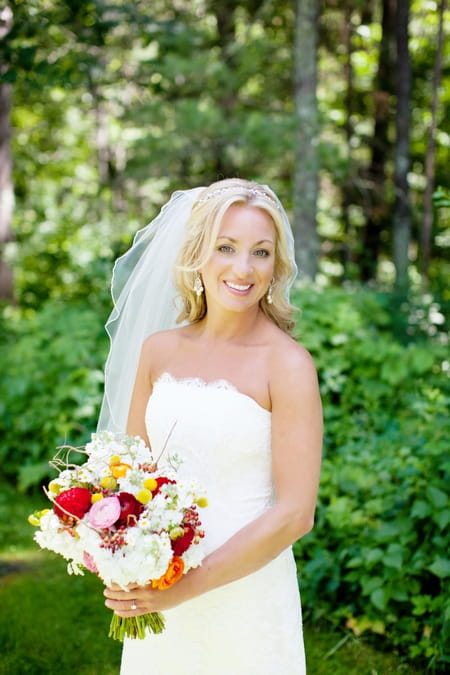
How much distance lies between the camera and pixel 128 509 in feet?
6.41

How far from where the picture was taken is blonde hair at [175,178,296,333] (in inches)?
94.7

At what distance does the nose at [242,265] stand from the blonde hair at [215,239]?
0.30 feet

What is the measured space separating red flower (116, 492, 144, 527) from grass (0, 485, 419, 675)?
2477 mm

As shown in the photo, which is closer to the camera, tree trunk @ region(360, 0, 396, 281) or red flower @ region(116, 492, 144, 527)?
red flower @ region(116, 492, 144, 527)

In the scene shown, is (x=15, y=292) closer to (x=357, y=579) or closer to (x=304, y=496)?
(x=357, y=579)

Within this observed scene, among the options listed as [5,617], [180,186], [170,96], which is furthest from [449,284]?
[5,617]

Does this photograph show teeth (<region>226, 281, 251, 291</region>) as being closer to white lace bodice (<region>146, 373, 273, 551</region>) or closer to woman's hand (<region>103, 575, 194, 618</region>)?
white lace bodice (<region>146, 373, 273, 551</region>)

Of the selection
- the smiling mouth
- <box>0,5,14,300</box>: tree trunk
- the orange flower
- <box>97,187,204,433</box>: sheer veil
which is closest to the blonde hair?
the smiling mouth

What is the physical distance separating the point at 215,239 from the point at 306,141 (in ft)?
22.6

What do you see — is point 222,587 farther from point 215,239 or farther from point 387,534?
point 387,534

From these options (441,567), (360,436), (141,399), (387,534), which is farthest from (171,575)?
(360,436)

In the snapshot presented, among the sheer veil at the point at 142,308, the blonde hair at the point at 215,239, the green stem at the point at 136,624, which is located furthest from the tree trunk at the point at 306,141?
the green stem at the point at 136,624

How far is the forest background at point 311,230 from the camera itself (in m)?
4.24

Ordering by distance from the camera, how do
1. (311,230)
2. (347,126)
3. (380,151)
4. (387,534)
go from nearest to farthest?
(387,534) → (311,230) → (347,126) → (380,151)
